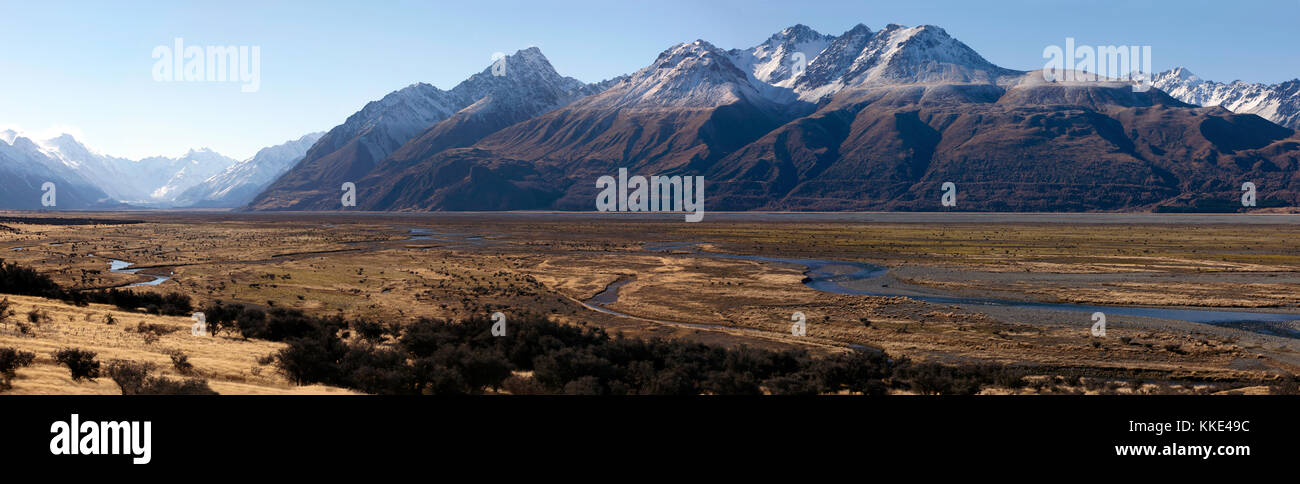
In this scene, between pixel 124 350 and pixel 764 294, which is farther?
pixel 764 294

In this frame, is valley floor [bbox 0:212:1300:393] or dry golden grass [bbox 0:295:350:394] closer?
dry golden grass [bbox 0:295:350:394]

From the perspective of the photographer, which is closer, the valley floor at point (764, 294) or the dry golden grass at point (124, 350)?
the dry golden grass at point (124, 350)

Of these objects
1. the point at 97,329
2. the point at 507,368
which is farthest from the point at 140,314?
the point at 507,368

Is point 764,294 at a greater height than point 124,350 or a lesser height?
lesser

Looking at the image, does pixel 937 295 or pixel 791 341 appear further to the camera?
pixel 937 295

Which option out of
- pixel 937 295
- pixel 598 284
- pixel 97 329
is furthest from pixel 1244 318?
pixel 97 329

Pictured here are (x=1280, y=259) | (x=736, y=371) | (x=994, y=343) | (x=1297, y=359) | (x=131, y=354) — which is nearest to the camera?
(x=131, y=354)

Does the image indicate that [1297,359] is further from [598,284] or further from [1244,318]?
[598,284]
